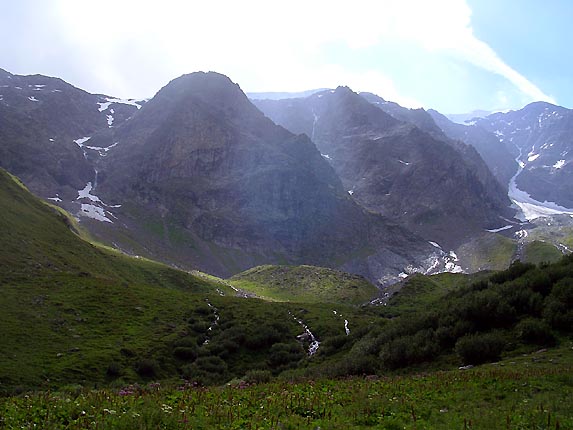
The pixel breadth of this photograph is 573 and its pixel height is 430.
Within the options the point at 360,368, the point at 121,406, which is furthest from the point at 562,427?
the point at 360,368

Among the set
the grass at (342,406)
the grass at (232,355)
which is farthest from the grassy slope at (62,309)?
the grass at (342,406)

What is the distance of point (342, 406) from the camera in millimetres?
15016

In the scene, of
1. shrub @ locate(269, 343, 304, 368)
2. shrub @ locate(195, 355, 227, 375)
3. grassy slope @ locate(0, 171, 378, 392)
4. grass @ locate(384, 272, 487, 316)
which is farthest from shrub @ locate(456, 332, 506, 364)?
grass @ locate(384, 272, 487, 316)

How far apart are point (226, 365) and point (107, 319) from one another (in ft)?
56.8

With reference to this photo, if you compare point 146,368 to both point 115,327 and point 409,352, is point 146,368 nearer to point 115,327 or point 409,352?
point 115,327

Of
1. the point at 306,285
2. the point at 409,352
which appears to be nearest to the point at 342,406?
the point at 409,352

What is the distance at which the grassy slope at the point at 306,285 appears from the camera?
430 ft

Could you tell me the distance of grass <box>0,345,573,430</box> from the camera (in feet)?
39.9

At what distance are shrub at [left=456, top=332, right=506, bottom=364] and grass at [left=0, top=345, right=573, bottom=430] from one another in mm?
4788

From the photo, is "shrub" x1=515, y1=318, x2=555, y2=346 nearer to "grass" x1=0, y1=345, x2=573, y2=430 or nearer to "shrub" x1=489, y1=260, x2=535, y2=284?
"grass" x1=0, y1=345, x2=573, y2=430

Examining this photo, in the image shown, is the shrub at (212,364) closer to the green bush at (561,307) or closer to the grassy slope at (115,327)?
the grassy slope at (115,327)

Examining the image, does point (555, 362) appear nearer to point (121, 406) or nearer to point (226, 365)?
point (121, 406)

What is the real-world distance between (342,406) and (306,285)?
133718 millimetres

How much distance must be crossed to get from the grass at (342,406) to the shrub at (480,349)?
4.79m
